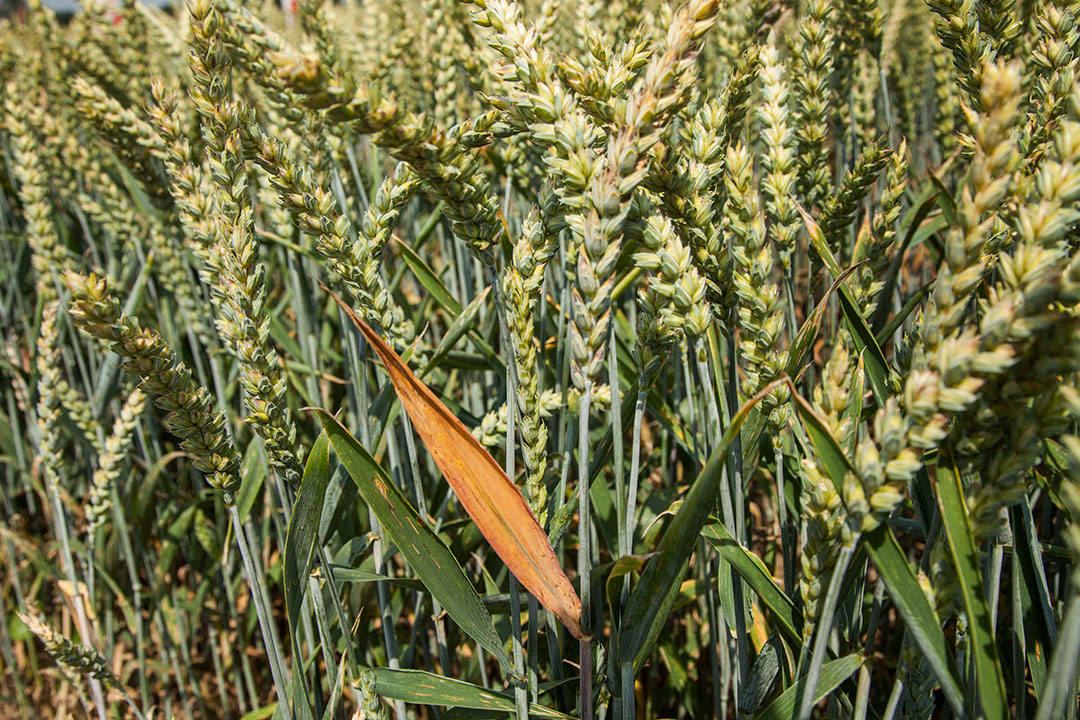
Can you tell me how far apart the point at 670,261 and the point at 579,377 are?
0.45ft

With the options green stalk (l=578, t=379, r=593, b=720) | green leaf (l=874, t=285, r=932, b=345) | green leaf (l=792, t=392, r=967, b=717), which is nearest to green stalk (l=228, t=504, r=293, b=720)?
green stalk (l=578, t=379, r=593, b=720)

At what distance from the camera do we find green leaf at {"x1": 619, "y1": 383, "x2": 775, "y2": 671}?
64 cm

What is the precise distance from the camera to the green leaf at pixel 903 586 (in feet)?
2.02

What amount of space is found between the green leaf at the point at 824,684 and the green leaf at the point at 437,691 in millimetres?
255

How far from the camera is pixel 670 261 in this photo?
2.13ft

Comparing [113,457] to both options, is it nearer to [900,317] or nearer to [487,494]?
[487,494]

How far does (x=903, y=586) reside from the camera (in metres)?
0.62

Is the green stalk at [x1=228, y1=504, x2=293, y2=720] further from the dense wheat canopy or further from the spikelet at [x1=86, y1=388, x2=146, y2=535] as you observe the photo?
the spikelet at [x1=86, y1=388, x2=146, y2=535]

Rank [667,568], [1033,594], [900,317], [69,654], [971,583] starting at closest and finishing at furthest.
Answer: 1. [971,583]
2. [667,568]
3. [1033,594]
4. [900,317]
5. [69,654]

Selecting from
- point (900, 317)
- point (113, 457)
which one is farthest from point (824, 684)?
point (113, 457)

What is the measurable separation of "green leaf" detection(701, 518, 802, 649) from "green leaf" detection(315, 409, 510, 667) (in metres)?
0.29

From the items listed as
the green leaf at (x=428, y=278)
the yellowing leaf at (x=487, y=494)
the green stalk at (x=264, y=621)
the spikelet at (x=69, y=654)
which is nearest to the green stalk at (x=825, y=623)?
the yellowing leaf at (x=487, y=494)

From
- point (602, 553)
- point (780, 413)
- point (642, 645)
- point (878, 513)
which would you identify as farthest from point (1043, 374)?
point (602, 553)

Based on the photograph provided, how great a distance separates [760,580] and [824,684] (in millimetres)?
116
